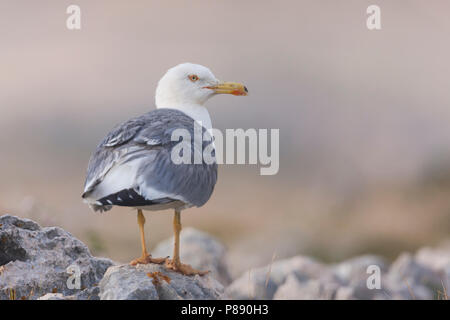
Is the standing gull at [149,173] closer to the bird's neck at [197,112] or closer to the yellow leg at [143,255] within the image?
the yellow leg at [143,255]

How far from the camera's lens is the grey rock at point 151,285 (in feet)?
21.7

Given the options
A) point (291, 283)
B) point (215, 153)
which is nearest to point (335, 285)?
point (291, 283)

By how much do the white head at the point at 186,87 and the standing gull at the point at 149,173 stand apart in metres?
0.47

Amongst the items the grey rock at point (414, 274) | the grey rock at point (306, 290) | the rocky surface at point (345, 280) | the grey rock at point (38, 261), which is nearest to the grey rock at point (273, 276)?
the rocky surface at point (345, 280)

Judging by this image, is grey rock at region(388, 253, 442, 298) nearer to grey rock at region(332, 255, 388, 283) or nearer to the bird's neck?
grey rock at region(332, 255, 388, 283)

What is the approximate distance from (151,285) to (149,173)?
1175 millimetres

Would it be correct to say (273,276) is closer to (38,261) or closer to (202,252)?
(202,252)

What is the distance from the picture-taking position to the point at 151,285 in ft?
22.1

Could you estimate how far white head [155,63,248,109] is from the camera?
8883 millimetres

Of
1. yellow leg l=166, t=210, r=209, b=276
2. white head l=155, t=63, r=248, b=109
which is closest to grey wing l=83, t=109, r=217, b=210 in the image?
yellow leg l=166, t=210, r=209, b=276

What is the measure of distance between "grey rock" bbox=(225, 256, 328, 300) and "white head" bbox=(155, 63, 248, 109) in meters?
5.23
